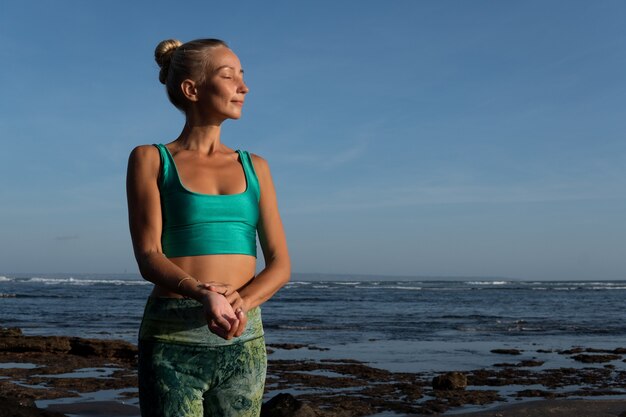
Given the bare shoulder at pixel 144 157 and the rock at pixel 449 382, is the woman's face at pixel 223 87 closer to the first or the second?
the bare shoulder at pixel 144 157

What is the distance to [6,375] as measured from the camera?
12.6 metres

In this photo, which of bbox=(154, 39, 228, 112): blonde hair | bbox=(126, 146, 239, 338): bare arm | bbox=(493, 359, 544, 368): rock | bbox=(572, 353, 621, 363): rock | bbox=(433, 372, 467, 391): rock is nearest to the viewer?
bbox=(126, 146, 239, 338): bare arm

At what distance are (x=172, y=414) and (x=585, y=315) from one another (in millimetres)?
34598

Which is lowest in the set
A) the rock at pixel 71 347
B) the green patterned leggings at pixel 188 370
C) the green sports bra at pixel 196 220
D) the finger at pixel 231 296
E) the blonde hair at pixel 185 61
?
the rock at pixel 71 347

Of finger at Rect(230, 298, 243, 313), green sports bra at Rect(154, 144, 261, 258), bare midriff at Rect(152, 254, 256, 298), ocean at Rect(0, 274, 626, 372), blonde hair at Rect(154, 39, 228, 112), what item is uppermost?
blonde hair at Rect(154, 39, 228, 112)

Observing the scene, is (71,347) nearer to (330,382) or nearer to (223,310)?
(330,382)

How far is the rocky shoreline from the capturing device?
10.2 meters

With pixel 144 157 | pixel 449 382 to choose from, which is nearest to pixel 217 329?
pixel 144 157

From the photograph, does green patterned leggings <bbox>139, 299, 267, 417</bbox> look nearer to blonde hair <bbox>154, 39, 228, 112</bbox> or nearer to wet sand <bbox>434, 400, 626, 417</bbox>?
blonde hair <bbox>154, 39, 228, 112</bbox>

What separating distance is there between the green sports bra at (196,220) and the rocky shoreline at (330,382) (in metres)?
6.08

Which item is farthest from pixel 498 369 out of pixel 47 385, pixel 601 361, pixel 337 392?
→ pixel 47 385

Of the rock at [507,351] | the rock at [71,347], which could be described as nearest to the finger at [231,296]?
the rock at [71,347]

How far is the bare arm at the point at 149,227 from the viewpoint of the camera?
1.99 metres

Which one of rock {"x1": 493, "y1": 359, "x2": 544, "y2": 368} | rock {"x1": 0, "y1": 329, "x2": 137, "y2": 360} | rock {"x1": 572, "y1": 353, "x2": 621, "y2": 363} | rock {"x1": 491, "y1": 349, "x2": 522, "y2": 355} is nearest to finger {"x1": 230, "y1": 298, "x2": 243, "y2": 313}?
rock {"x1": 493, "y1": 359, "x2": 544, "y2": 368}
